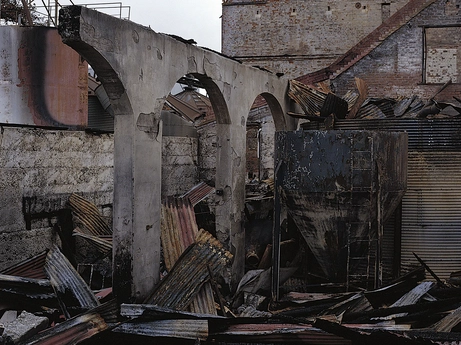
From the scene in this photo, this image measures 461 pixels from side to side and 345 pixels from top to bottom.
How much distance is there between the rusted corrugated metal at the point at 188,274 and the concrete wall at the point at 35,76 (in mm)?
4110

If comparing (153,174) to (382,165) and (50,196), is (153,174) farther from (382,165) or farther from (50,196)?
(382,165)

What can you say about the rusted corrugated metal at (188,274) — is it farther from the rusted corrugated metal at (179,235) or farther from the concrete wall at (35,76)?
the concrete wall at (35,76)

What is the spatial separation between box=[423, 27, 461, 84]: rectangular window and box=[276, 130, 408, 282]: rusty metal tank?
9.18 metres

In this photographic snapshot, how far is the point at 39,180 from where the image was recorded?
8.29m

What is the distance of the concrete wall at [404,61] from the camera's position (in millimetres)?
15695

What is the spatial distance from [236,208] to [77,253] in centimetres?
259

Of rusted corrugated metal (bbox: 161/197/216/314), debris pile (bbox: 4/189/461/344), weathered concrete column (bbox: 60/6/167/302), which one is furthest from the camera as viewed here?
rusted corrugated metal (bbox: 161/197/216/314)

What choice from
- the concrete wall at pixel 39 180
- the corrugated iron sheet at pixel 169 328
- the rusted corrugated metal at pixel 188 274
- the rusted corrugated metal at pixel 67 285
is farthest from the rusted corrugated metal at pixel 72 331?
the concrete wall at pixel 39 180

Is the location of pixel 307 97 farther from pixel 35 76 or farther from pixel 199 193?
pixel 35 76

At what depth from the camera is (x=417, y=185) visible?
28.7 ft

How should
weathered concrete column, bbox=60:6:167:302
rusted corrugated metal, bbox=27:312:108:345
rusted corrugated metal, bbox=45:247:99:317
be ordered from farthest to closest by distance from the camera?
rusted corrugated metal, bbox=45:247:99:317 → weathered concrete column, bbox=60:6:167:302 → rusted corrugated metal, bbox=27:312:108:345

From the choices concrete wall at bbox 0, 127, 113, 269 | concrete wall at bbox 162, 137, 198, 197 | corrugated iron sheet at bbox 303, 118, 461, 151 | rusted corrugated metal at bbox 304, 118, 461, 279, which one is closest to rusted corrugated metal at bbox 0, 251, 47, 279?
concrete wall at bbox 0, 127, 113, 269

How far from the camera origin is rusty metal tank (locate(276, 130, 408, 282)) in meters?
7.33

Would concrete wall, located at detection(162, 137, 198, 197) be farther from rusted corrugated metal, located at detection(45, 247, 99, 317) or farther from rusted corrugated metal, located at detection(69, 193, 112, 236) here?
rusted corrugated metal, located at detection(45, 247, 99, 317)
